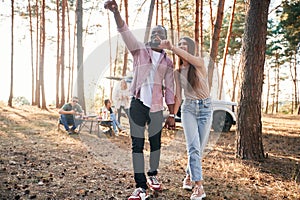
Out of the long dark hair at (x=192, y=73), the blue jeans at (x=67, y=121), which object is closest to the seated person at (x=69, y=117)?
the blue jeans at (x=67, y=121)

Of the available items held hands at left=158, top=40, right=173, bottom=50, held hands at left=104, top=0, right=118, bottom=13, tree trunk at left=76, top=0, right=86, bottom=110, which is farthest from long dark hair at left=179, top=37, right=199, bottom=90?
tree trunk at left=76, top=0, right=86, bottom=110

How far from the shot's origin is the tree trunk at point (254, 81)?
4.98m

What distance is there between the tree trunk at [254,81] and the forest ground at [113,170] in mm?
328

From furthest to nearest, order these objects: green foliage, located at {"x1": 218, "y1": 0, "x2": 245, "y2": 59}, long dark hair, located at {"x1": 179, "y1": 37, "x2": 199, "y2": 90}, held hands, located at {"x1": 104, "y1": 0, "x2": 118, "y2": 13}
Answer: green foliage, located at {"x1": 218, "y1": 0, "x2": 245, "y2": 59}
long dark hair, located at {"x1": 179, "y1": 37, "x2": 199, "y2": 90}
held hands, located at {"x1": 104, "y1": 0, "x2": 118, "y2": 13}

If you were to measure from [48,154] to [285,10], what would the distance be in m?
13.8

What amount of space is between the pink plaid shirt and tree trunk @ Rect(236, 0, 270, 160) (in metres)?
2.41

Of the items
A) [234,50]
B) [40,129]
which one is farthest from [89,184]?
[234,50]

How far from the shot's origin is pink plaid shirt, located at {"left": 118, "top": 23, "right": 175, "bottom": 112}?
9.33 feet

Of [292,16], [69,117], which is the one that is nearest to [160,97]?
[69,117]

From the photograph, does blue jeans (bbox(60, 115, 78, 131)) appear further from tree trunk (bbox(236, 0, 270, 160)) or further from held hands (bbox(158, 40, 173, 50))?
held hands (bbox(158, 40, 173, 50))

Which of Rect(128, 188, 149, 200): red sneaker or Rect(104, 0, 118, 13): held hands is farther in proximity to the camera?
Rect(128, 188, 149, 200): red sneaker

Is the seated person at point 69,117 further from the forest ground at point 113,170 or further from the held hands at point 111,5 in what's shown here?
the held hands at point 111,5

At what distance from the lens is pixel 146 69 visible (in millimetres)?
2924

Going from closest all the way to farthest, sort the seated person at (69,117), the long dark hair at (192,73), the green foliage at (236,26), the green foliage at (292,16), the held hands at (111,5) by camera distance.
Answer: the held hands at (111,5)
the long dark hair at (192,73)
the seated person at (69,117)
the green foliage at (292,16)
the green foliage at (236,26)
